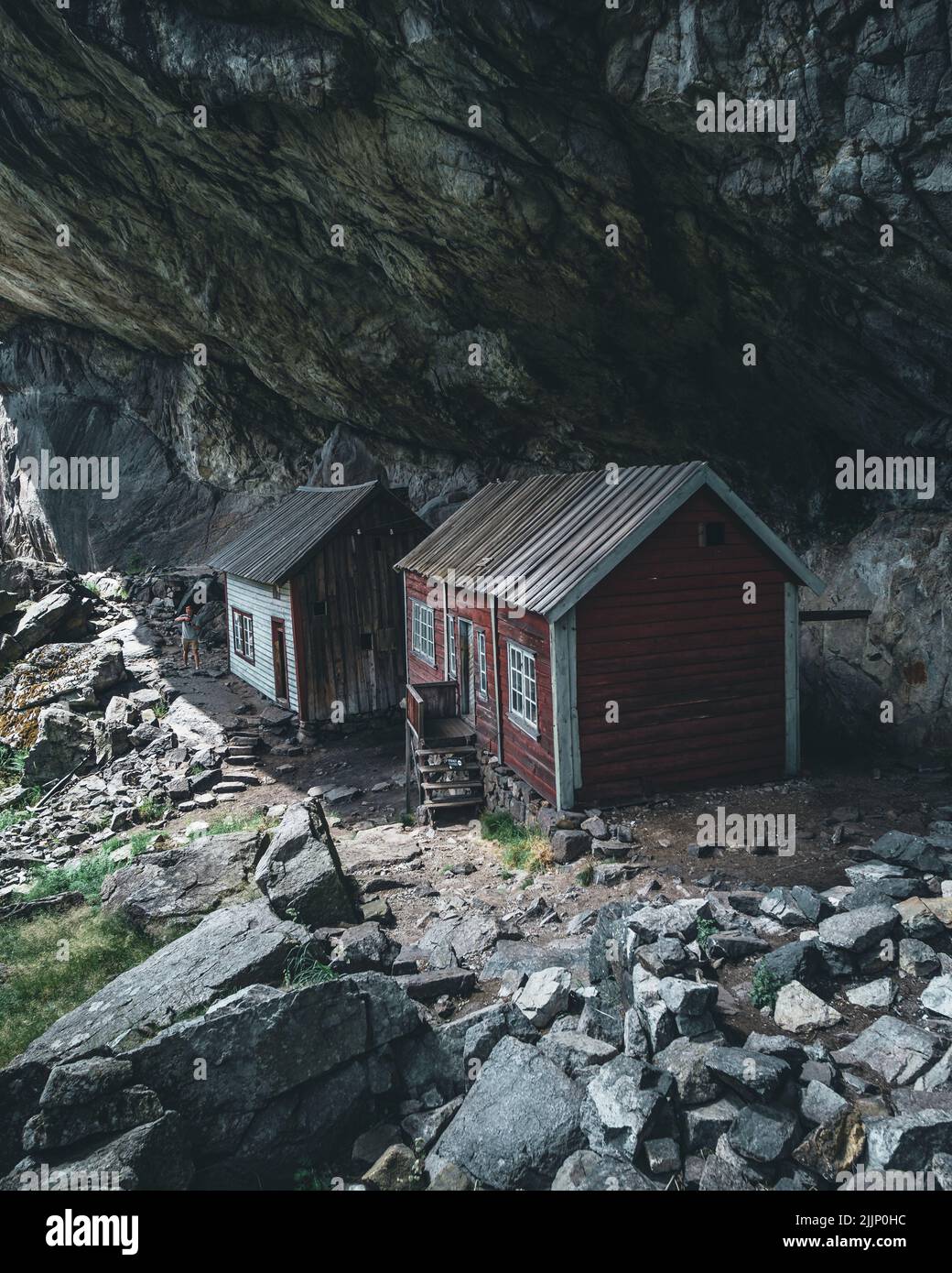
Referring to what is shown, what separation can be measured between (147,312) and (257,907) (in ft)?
84.5

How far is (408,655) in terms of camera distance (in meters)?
21.3

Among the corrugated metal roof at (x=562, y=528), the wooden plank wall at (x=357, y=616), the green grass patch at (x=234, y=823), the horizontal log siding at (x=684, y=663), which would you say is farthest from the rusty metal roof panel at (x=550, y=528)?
the green grass patch at (x=234, y=823)

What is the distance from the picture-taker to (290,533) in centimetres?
2333

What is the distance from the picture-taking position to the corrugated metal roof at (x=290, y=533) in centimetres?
2098

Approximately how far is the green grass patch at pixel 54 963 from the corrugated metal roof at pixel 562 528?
6.72 m

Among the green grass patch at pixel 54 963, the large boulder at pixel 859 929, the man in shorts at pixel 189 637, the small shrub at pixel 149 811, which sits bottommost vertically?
the small shrub at pixel 149 811

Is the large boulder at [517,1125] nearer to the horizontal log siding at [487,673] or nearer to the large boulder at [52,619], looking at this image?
the horizontal log siding at [487,673]

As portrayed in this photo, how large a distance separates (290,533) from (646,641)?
43.1 feet

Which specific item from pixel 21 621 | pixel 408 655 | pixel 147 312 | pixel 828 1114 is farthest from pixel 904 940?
pixel 147 312

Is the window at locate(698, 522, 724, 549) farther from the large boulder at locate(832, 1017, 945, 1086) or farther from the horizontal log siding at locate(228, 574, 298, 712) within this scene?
the horizontal log siding at locate(228, 574, 298, 712)

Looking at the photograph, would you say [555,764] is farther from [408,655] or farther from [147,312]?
Result: [147,312]

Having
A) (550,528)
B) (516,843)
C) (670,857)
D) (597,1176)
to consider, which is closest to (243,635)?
(550,528)
